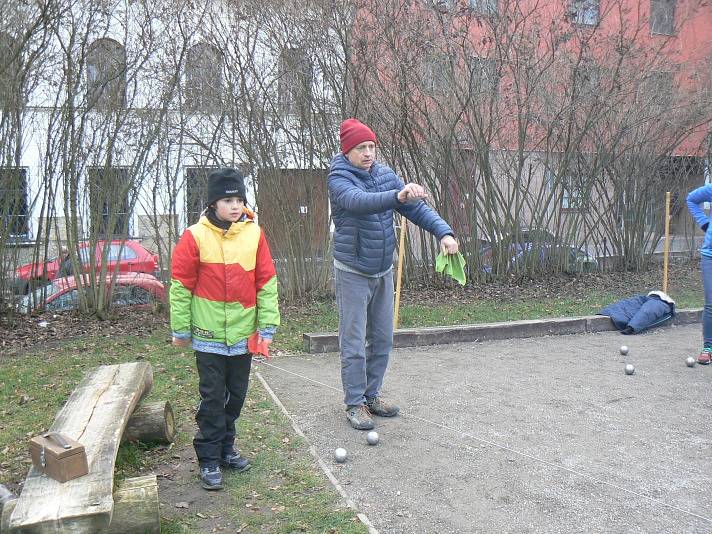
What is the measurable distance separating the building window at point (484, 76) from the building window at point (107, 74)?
5.46m

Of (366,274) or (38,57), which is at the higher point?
(38,57)

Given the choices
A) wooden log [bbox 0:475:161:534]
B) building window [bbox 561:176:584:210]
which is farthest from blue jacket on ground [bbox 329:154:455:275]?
building window [bbox 561:176:584:210]

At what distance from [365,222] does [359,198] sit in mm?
351

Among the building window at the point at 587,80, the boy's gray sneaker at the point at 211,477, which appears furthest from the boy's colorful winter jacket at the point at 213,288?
the building window at the point at 587,80

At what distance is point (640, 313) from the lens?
9094mm

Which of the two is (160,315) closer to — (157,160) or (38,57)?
(157,160)

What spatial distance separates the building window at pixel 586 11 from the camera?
41.1ft

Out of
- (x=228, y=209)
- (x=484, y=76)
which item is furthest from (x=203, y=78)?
(x=228, y=209)

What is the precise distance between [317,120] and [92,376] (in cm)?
698

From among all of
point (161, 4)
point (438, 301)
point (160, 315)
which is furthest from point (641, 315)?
point (161, 4)

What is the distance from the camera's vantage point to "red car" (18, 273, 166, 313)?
10.3 metres

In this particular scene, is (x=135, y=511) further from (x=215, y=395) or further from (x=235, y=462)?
(x=235, y=462)

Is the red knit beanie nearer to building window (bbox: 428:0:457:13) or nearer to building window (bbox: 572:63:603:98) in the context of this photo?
building window (bbox: 428:0:457:13)

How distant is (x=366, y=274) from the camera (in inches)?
200
